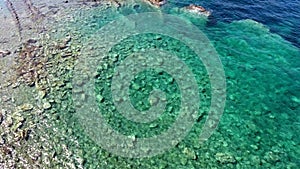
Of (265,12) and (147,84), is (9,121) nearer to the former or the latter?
(147,84)

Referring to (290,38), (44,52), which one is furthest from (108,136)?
(290,38)

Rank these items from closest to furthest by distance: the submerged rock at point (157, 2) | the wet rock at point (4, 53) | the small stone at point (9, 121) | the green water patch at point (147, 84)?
the small stone at point (9, 121)
the green water patch at point (147, 84)
the wet rock at point (4, 53)
the submerged rock at point (157, 2)

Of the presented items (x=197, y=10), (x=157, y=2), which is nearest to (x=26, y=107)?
(x=157, y=2)

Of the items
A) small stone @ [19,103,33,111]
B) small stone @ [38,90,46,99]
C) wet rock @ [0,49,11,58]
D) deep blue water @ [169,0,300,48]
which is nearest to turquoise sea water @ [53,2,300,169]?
deep blue water @ [169,0,300,48]

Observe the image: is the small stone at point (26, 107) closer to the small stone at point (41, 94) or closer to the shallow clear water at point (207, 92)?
the small stone at point (41, 94)

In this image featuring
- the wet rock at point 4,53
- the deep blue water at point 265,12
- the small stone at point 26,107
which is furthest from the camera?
the deep blue water at point 265,12

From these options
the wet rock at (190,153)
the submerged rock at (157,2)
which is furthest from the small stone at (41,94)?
the submerged rock at (157,2)
